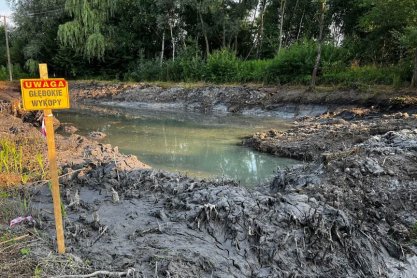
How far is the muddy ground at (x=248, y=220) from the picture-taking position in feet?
12.9

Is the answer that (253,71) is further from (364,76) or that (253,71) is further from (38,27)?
(38,27)

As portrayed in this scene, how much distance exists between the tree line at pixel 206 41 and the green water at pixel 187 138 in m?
4.59

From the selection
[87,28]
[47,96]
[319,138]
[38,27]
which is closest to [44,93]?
[47,96]

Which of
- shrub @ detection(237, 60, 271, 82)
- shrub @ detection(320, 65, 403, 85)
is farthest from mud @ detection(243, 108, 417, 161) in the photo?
shrub @ detection(237, 60, 271, 82)

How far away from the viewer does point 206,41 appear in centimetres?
2639

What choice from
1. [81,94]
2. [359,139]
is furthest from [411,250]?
[81,94]

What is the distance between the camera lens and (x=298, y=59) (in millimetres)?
18984

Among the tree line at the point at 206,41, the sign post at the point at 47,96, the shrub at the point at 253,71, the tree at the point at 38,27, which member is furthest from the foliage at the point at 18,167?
the tree at the point at 38,27

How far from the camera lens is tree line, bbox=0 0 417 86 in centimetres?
1866

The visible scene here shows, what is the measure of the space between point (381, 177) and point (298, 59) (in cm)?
1384

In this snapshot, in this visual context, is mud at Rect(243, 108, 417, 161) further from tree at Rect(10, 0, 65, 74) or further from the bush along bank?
tree at Rect(10, 0, 65, 74)

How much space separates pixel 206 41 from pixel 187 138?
49.0 ft

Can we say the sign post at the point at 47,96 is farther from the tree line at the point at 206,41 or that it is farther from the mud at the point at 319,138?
the tree line at the point at 206,41

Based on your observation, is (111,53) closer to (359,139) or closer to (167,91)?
(167,91)
